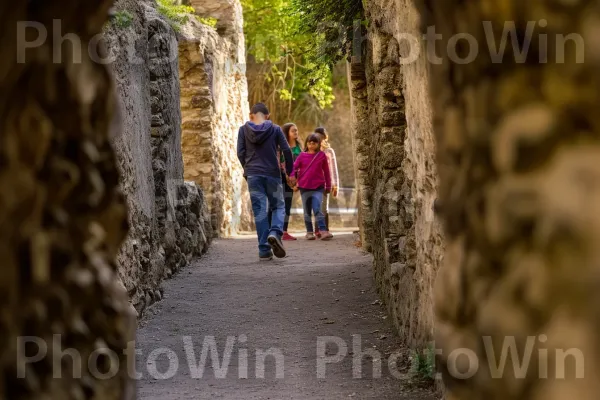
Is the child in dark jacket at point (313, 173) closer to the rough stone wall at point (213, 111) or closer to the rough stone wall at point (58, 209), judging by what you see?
the rough stone wall at point (213, 111)

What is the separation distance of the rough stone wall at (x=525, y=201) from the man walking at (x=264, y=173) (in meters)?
6.44

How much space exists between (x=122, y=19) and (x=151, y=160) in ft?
5.61

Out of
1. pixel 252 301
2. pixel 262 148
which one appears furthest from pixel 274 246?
pixel 252 301

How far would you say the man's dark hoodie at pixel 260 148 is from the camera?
8.66 m

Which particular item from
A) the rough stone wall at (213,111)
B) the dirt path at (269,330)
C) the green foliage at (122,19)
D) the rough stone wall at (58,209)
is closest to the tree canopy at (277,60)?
the rough stone wall at (213,111)

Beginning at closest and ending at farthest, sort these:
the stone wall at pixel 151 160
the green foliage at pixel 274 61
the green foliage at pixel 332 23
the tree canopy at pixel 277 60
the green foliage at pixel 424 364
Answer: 1. the green foliage at pixel 424 364
2. the stone wall at pixel 151 160
3. the green foliage at pixel 332 23
4. the tree canopy at pixel 277 60
5. the green foliage at pixel 274 61

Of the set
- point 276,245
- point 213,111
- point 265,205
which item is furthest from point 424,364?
point 213,111

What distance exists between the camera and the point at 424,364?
4.47 metres

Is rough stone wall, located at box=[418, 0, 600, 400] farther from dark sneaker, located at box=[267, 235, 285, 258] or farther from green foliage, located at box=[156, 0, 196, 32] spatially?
green foliage, located at box=[156, 0, 196, 32]

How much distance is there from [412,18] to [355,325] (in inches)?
87.7

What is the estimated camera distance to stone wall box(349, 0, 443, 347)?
171 inches

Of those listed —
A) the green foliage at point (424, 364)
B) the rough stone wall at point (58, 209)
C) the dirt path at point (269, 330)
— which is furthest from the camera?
the dirt path at point (269, 330)

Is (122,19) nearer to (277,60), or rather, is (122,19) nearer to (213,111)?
(213,111)

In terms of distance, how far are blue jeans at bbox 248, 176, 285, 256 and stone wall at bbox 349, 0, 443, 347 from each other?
1.70 m
